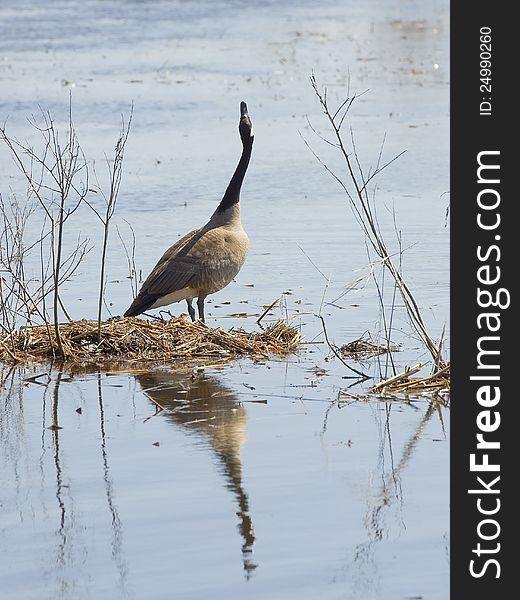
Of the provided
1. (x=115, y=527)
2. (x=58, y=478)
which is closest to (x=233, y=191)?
(x=58, y=478)

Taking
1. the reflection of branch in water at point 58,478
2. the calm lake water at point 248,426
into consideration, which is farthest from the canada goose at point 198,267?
the reflection of branch in water at point 58,478

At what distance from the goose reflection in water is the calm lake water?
0.06 feet

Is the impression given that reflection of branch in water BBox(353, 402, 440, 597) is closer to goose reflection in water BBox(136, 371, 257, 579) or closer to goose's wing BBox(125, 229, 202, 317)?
goose reflection in water BBox(136, 371, 257, 579)

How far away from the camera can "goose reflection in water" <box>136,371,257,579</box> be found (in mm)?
6512

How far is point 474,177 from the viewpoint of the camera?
6555 millimetres

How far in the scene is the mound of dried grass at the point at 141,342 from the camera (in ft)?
29.7

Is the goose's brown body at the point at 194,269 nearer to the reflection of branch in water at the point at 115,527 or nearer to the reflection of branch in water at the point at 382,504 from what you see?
the reflection of branch in water at the point at 115,527

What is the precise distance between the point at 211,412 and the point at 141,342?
60.4 inches

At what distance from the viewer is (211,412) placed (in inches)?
305

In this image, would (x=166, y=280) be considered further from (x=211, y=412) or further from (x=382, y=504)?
(x=382, y=504)

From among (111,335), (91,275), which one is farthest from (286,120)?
(111,335)

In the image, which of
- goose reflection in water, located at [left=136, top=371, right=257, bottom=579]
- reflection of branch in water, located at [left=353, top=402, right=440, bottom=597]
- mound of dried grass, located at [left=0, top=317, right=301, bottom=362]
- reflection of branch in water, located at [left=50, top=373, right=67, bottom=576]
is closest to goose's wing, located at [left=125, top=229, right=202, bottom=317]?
mound of dried grass, located at [left=0, top=317, right=301, bottom=362]

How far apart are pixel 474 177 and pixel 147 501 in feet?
7.68

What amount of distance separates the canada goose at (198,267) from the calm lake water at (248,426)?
514mm
